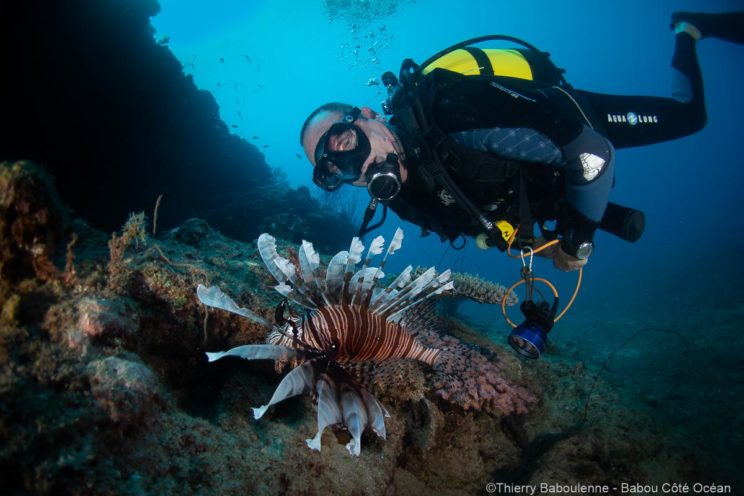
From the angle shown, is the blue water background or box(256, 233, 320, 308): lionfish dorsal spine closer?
box(256, 233, 320, 308): lionfish dorsal spine

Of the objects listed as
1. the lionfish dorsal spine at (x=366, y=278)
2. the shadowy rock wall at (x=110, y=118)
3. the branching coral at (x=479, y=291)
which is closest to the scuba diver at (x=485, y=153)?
the branching coral at (x=479, y=291)

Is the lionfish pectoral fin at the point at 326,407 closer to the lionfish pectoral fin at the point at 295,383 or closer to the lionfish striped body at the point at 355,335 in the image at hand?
the lionfish pectoral fin at the point at 295,383

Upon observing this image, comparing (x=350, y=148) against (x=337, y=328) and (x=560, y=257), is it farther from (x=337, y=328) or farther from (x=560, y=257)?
(x=560, y=257)

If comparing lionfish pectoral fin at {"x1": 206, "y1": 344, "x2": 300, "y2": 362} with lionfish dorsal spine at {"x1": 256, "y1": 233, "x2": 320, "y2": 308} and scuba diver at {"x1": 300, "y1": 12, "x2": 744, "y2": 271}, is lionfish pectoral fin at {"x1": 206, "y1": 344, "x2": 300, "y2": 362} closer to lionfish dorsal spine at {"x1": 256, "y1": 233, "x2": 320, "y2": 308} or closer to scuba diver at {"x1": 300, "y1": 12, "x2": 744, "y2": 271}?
lionfish dorsal spine at {"x1": 256, "y1": 233, "x2": 320, "y2": 308}

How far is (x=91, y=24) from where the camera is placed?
6.75 meters

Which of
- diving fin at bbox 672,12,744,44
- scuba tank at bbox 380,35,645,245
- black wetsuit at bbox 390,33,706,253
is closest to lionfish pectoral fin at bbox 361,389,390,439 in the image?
scuba tank at bbox 380,35,645,245

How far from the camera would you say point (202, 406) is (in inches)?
73.2

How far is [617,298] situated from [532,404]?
76.6 feet

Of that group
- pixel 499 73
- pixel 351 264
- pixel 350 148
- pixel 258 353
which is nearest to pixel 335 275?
pixel 351 264

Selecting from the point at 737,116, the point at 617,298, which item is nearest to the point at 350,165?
the point at 617,298

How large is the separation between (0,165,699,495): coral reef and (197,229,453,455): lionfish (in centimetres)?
19

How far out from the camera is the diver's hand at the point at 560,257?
10.8 feet

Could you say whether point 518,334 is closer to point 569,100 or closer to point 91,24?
point 569,100

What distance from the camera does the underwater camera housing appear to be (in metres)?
2.42
